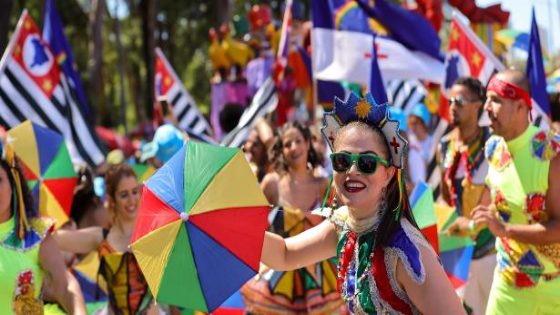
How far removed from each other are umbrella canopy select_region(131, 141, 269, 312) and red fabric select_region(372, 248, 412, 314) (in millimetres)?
511

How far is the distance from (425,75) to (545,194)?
4.99 metres

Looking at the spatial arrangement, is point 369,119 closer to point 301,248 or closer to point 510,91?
point 301,248

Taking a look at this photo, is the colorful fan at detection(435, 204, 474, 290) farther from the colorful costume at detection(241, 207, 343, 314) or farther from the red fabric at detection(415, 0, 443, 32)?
the red fabric at detection(415, 0, 443, 32)

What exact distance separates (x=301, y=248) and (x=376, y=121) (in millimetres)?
643

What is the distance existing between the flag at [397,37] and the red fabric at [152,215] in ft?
20.6

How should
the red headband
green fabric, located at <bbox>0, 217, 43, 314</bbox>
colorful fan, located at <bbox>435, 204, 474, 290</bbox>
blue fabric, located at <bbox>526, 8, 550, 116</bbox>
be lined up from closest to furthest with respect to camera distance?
green fabric, located at <bbox>0, 217, 43, 314</bbox> < the red headband < colorful fan, located at <bbox>435, 204, 474, 290</bbox> < blue fabric, located at <bbox>526, 8, 550, 116</bbox>

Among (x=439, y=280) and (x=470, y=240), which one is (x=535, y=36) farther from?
(x=439, y=280)

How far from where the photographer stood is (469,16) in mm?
10633

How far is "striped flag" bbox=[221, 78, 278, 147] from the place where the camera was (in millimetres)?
9383

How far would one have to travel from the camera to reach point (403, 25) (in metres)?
10.0

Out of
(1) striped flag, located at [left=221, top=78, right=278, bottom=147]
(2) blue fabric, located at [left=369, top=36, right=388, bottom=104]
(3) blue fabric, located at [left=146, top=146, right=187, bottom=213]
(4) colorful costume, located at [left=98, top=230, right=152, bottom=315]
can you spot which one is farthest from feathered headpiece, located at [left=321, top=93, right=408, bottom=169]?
(1) striped flag, located at [left=221, top=78, right=278, bottom=147]

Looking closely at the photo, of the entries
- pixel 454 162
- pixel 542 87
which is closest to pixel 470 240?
pixel 454 162

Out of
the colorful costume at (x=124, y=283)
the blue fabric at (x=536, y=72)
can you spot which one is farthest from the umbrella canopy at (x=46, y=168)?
the blue fabric at (x=536, y=72)

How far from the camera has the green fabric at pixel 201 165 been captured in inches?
144
